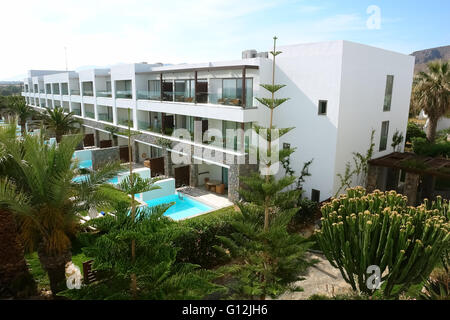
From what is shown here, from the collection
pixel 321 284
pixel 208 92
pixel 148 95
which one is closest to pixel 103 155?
pixel 148 95

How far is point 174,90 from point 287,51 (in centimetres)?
1027

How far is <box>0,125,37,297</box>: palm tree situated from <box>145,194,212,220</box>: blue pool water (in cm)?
962

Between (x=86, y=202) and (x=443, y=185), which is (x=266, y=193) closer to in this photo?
(x=86, y=202)

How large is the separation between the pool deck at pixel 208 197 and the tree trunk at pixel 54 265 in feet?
35.6

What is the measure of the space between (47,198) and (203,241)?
236 inches

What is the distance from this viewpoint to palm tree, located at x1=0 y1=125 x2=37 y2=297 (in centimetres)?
830

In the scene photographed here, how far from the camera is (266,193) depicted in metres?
9.41

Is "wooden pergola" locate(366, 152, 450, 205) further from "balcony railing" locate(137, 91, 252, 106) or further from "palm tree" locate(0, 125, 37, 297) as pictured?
"palm tree" locate(0, 125, 37, 297)

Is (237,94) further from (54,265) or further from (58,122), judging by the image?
(58,122)

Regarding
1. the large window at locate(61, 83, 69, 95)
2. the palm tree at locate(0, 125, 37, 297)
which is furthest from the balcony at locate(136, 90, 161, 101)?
the large window at locate(61, 83, 69, 95)

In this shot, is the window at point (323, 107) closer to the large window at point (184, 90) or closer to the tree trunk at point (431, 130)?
the large window at point (184, 90)

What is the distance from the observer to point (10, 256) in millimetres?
8820

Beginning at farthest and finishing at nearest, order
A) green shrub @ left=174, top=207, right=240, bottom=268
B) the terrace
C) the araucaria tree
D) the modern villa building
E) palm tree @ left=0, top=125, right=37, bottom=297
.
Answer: the terrace → the modern villa building → green shrub @ left=174, top=207, right=240, bottom=268 → the araucaria tree → palm tree @ left=0, top=125, right=37, bottom=297
